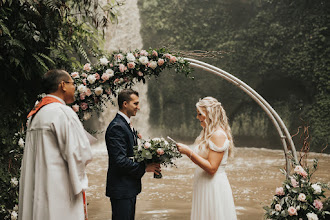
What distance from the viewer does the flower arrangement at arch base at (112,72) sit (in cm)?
477

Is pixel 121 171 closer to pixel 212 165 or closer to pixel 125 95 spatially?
pixel 125 95

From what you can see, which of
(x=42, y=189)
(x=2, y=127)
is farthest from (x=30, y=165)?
(x=2, y=127)

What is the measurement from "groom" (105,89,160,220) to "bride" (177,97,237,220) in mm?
500

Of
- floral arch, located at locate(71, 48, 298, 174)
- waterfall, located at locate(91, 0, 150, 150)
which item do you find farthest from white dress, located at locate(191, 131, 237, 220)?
waterfall, located at locate(91, 0, 150, 150)

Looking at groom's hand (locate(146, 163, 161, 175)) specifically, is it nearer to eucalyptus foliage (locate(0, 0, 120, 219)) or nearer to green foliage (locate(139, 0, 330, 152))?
eucalyptus foliage (locate(0, 0, 120, 219))

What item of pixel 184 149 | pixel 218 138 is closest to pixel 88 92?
pixel 184 149

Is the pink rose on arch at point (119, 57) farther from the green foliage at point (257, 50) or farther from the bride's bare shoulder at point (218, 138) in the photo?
the green foliage at point (257, 50)

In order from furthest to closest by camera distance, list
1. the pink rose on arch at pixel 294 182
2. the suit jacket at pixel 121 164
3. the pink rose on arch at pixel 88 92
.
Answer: the pink rose on arch at pixel 88 92, the pink rose on arch at pixel 294 182, the suit jacket at pixel 121 164

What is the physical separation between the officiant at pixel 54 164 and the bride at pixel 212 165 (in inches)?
43.9

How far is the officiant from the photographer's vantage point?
2830mm

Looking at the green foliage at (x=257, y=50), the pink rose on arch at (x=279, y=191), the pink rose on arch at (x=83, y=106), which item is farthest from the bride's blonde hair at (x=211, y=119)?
the green foliage at (x=257, y=50)

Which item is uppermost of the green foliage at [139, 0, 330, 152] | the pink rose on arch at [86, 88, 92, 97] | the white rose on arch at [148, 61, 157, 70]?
the green foliage at [139, 0, 330, 152]

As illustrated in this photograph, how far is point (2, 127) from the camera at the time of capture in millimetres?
5086

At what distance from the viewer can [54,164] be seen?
2.84 m
